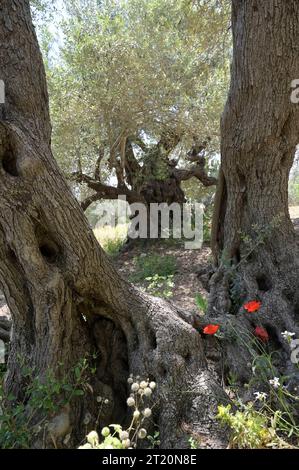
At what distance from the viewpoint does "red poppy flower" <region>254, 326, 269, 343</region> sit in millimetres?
2850

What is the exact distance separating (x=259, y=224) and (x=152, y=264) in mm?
4304

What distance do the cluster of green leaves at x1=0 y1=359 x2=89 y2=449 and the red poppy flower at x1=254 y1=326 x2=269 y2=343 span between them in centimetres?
127

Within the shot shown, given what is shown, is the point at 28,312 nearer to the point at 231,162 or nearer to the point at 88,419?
the point at 88,419

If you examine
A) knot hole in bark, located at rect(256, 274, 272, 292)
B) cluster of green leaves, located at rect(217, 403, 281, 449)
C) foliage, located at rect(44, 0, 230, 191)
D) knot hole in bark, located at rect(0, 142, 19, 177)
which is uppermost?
foliage, located at rect(44, 0, 230, 191)

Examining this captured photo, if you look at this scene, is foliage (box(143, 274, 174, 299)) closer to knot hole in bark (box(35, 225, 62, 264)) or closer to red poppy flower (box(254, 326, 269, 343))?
red poppy flower (box(254, 326, 269, 343))

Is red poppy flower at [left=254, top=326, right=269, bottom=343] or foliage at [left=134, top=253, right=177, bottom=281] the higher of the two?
red poppy flower at [left=254, top=326, right=269, bottom=343]

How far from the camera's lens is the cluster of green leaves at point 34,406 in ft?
6.83

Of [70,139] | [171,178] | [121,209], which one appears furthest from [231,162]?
[121,209]

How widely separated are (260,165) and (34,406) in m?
2.92

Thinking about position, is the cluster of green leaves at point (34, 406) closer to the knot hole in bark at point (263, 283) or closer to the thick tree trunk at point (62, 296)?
the thick tree trunk at point (62, 296)

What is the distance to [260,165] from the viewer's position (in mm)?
3887

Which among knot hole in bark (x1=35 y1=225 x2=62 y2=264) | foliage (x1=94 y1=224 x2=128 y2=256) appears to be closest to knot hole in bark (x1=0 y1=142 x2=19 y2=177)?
knot hole in bark (x1=35 y1=225 x2=62 y2=264)

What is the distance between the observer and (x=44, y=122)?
2732 millimetres

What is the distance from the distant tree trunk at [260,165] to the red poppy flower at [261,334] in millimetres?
180
